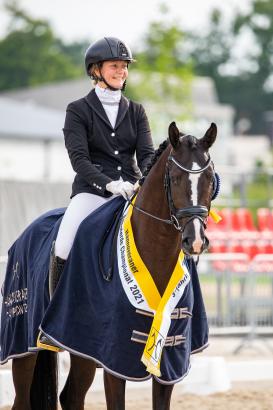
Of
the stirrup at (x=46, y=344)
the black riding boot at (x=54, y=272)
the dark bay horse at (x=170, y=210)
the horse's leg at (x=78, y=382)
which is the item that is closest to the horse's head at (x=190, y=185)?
the dark bay horse at (x=170, y=210)

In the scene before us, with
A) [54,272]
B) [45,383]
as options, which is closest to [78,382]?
[45,383]

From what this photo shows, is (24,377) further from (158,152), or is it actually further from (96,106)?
(158,152)

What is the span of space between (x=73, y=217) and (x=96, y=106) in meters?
0.79

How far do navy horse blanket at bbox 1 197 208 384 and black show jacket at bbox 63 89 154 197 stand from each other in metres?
0.35

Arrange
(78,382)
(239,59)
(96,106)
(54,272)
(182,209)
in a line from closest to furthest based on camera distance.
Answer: (182,209) → (54,272) → (96,106) → (78,382) → (239,59)

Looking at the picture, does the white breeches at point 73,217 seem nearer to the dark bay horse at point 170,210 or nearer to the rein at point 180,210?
the dark bay horse at point 170,210

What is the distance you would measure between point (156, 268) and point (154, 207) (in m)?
0.37

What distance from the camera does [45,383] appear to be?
7750 millimetres

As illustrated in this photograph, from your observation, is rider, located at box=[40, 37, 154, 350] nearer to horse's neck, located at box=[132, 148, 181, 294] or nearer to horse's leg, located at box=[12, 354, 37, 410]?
horse's neck, located at box=[132, 148, 181, 294]

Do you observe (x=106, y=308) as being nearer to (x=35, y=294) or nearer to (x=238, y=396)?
(x=35, y=294)

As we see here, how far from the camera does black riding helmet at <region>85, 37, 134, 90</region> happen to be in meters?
7.21

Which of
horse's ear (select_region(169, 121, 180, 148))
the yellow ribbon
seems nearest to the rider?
the yellow ribbon

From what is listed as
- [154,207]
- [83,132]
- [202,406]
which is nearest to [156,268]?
[154,207]

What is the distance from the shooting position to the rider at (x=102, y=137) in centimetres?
713
